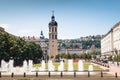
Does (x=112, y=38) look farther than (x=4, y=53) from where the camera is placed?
A: Yes

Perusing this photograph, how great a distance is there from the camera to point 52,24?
581 feet

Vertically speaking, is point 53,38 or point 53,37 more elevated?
point 53,37

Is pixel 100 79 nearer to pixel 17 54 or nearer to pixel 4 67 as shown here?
pixel 4 67

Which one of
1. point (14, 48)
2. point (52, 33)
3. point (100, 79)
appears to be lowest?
point (100, 79)

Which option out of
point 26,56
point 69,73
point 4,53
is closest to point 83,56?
point 26,56

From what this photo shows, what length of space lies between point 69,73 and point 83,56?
116 meters

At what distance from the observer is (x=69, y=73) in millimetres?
44156

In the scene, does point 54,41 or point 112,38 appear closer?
point 112,38

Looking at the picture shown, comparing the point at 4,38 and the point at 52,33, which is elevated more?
the point at 52,33

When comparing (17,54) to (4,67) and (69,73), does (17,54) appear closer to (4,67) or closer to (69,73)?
(4,67)

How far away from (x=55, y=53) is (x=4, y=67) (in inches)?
4730

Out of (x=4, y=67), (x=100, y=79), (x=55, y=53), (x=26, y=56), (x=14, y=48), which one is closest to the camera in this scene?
(x=100, y=79)

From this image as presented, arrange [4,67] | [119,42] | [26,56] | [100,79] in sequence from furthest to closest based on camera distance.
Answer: [119,42] < [26,56] < [4,67] < [100,79]

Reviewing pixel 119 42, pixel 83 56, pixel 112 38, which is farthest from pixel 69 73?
pixel 83 56
